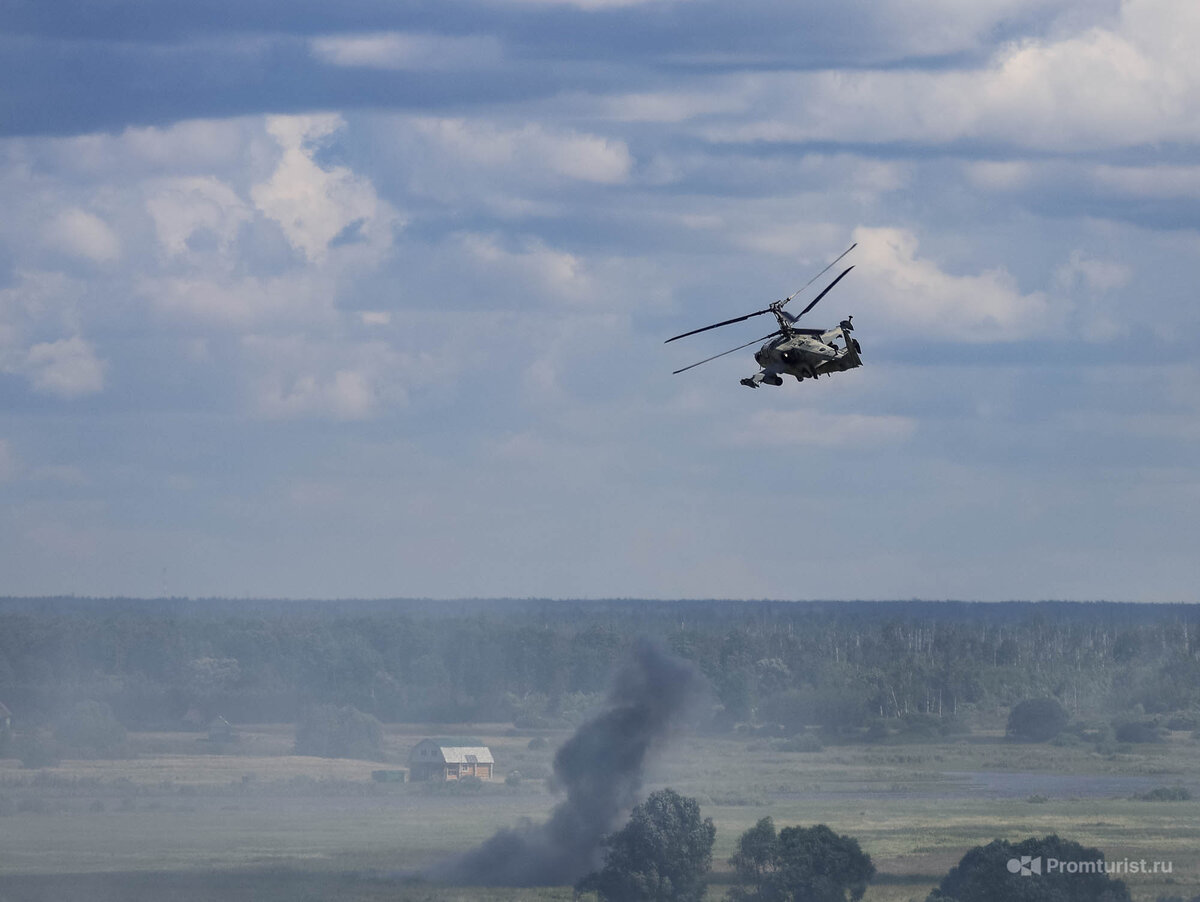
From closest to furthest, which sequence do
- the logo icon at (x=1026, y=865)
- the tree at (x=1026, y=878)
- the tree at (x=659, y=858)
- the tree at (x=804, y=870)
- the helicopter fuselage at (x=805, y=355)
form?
the helicopter fuselage at (x=805, y=355) < the tree at (x=1026, y=878) < the logo icon at (x=1026, y=865) < the tree at (x=804, y=870) < the tree at (x=659, y=858)

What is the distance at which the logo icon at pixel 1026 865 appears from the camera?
164125 millimetres

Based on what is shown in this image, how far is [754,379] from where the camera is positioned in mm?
85625

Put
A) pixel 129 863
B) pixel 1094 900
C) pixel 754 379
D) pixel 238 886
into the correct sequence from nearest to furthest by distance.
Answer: pixel 754 379
pixel 1094 900
pixel 238 886
pixel 129 863

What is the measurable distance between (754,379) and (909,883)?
106 meters

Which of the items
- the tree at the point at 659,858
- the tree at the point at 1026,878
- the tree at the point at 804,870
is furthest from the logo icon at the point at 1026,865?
the tree at the point at 659,858

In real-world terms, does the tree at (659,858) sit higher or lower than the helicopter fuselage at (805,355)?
lower

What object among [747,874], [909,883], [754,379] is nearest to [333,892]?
[747,874]

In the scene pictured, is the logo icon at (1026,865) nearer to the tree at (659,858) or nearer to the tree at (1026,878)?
the tree at (1026,878)

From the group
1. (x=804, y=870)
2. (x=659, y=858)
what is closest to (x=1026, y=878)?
(x=804, y=870)

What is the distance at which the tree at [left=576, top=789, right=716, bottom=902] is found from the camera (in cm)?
17500

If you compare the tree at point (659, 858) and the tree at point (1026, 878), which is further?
the tree at point (659, 858)

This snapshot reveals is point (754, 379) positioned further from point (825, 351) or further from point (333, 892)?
point (333, 892)

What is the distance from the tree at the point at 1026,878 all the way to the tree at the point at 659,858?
2216cm

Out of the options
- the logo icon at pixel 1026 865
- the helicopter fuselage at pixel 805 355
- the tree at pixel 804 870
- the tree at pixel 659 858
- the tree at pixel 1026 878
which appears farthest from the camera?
the tree at pixel 659 858
